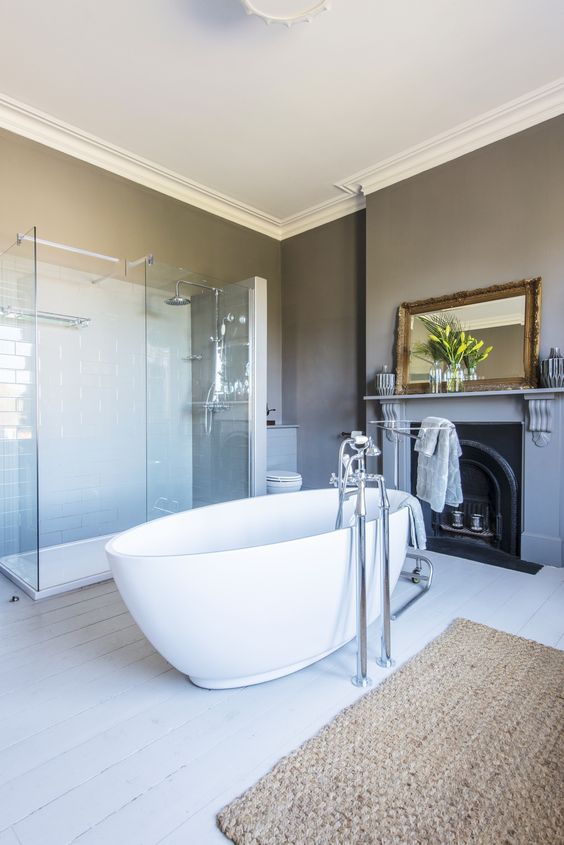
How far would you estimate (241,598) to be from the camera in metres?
1.53

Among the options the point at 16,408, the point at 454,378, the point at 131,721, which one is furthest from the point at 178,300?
the point at 131,721

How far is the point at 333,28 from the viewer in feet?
7.64

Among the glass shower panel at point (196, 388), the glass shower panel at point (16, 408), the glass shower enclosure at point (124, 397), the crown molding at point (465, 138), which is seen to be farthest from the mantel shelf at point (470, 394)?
the glass shower panel at point (16, 408)

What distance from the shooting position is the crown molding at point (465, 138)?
2834 mm

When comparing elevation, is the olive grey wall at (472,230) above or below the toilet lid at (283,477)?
above

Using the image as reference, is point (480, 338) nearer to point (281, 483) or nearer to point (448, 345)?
point (448, 345)

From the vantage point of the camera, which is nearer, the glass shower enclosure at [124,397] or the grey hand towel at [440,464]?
the grey hand towel at [440,464]

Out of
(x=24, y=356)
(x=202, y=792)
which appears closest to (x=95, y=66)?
(x=24, y=356)

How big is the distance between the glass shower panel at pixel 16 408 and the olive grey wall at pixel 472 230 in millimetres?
2477

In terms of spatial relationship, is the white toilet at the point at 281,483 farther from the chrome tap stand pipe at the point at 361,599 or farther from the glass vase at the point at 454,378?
the chrome tap stand pipe at the point at 361,599

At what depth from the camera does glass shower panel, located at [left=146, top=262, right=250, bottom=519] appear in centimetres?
342

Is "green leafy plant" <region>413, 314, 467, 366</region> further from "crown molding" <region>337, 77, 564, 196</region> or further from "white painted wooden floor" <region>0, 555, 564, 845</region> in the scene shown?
"white painted wooden floor" <region>0, 555, 564, 845</region>

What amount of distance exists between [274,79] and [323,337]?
215 cm

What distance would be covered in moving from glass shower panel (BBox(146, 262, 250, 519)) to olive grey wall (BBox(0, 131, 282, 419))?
0.53 metres
